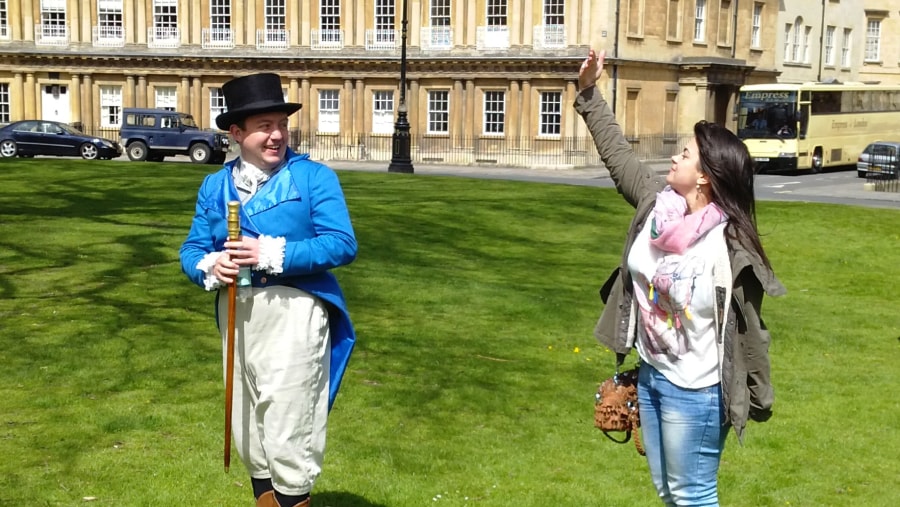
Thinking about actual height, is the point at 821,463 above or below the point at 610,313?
below

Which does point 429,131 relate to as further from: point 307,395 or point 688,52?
point 307,395

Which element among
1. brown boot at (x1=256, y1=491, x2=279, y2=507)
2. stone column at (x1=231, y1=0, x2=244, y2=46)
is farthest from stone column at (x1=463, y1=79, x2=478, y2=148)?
brown boot at (x1=256, y1=491, x2=279, y2=507)

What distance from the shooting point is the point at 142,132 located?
41812 mm

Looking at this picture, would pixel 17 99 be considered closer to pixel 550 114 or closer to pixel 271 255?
pixel 550 114

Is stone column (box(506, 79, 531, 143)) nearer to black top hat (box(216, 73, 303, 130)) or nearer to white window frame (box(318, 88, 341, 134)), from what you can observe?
white window frame (box(318, 88, 341, 134))

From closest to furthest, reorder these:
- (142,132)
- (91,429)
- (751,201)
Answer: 1. (751,201)
2. (91,429)
3. (142,132)

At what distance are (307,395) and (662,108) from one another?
45523mm

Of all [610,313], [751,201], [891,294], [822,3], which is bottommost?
[891,294]

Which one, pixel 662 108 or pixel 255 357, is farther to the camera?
pixel 662 108

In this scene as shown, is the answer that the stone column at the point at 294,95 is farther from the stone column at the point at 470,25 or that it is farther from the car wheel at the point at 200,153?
the car wheel at the point at 200,153

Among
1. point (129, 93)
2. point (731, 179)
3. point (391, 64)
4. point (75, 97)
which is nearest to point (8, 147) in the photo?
point (129, 93)

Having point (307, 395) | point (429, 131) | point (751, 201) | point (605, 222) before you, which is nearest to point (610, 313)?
point (751, 201)

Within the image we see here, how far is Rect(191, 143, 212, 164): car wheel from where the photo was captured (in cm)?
4065

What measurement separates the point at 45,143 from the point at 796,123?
84.6 feet
